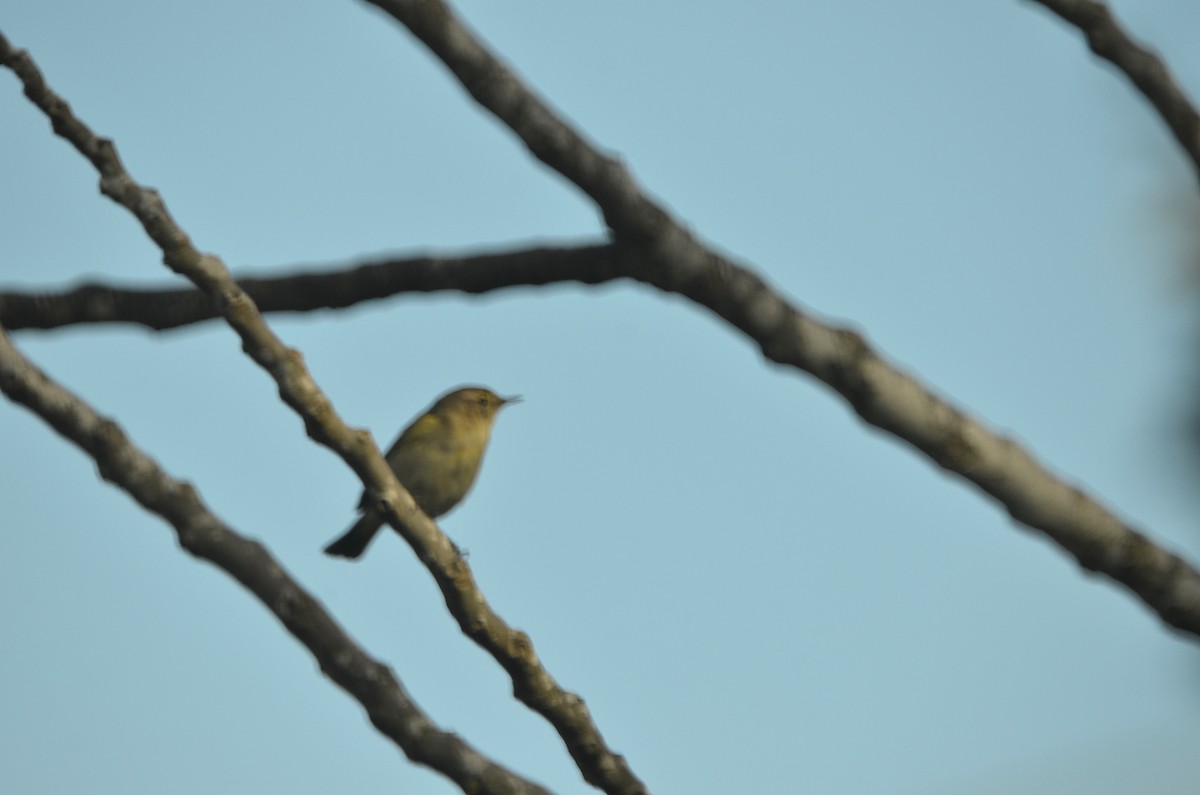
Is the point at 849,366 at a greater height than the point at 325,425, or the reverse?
the point at 849,366

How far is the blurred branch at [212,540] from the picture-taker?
120 inches

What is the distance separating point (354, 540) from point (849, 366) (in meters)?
8.49

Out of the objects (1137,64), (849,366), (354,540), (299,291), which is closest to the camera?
(849,366)

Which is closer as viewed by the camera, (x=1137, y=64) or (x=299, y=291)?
(x=1137, y=64)

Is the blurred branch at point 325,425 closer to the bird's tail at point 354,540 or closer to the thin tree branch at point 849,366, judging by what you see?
the thin tree branch at point 849,366

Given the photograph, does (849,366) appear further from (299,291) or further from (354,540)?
(354,540)

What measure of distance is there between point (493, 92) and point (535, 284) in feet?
2.23

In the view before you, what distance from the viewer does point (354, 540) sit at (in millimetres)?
11117

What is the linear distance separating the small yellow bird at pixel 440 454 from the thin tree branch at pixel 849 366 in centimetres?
722

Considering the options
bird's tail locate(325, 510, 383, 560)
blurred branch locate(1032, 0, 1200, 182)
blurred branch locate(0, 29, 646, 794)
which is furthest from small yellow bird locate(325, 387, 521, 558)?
blurred branch locate(1032, 0, 1200, 182)

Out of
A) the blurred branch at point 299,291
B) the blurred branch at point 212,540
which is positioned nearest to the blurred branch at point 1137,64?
the blurred branch at point 299,291

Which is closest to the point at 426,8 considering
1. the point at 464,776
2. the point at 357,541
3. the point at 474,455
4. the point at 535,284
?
the point at 535,284

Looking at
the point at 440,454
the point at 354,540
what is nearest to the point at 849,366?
the point at 440,454

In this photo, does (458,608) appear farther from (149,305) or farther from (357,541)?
(357,541)
